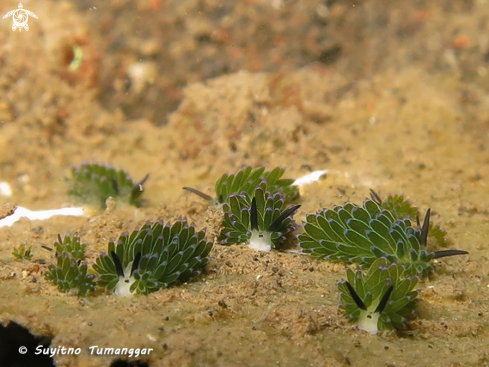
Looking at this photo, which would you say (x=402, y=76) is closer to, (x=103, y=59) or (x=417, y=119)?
(x=417, y=119)

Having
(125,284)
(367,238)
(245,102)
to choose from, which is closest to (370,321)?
(367,238)

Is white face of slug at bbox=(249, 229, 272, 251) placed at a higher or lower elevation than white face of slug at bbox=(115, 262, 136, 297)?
higher

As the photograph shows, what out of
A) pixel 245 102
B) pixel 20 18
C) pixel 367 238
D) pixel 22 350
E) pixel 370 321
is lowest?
pixel 22 350

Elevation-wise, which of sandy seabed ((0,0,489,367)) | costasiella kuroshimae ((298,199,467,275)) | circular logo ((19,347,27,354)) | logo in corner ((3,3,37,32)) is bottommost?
circular logo ((19,347,27,354))

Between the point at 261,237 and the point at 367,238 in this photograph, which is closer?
the point at 367,238

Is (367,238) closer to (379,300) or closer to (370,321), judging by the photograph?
(379,300)

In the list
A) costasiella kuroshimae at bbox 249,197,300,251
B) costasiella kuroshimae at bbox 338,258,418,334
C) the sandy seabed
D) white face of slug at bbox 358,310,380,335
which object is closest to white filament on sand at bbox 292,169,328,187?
the sandy seabed

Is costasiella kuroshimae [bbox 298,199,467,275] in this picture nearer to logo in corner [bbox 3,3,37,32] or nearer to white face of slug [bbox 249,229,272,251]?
white face of slug [bbox 249,229,272,251]

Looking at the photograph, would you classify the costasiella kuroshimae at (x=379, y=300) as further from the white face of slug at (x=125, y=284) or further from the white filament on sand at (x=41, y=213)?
the white filament on sand at (x=41, y=213)

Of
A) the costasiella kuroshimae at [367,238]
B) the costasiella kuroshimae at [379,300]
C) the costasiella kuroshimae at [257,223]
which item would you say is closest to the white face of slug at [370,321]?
the costasiella kuroshimae at [379,300]

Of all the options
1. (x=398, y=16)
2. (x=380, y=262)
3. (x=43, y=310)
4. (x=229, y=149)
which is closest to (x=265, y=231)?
(x=380, y=262)
